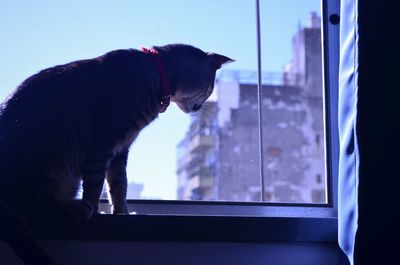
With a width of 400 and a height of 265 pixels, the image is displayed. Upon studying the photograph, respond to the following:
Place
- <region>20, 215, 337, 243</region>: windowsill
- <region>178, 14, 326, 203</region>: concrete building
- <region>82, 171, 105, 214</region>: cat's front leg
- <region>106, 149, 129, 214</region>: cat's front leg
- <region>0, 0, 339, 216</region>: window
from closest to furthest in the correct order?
1. <region>20, 215, 337, 243</region>: windowsill
2. <region>82, 171, 105, 214</region>: cat's front leg
3. <region>106, 149, 129, 214</region>: cat's front leg
4. <region>0, 0, 339, 216</region>: window
5. <region>178, 14, 326, 203</region>: concrete building

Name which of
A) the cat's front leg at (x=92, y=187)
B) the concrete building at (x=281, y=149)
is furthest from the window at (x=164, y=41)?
the concrete building at (x=281, y=149)

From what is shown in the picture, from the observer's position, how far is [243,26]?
162 cm

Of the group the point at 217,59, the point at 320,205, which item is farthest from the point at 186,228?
the point at 217,59

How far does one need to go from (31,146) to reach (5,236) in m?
0.24

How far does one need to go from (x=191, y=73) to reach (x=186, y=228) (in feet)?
1.65

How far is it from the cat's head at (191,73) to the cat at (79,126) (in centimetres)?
1

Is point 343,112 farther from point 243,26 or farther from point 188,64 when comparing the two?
point 243,26

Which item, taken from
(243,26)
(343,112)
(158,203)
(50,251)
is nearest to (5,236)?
(50,251)

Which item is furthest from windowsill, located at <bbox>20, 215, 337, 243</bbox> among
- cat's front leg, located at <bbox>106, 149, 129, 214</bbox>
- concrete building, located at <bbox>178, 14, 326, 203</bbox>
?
concrete building, located at <bbox>178, 14, 326, 203</bbox>

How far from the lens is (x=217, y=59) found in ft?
5.02

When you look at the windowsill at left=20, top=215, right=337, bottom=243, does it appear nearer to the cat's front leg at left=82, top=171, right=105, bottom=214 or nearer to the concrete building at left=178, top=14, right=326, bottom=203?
the cat's front leg at left=82, top=171, right=105, bottom=214

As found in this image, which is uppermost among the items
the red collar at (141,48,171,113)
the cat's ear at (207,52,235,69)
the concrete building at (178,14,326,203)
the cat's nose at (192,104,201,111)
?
the cat's ear at (207,52,235,69)

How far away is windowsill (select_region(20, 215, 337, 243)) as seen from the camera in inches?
42.2

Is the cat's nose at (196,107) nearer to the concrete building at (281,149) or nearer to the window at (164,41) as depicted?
the window at (164,41)
